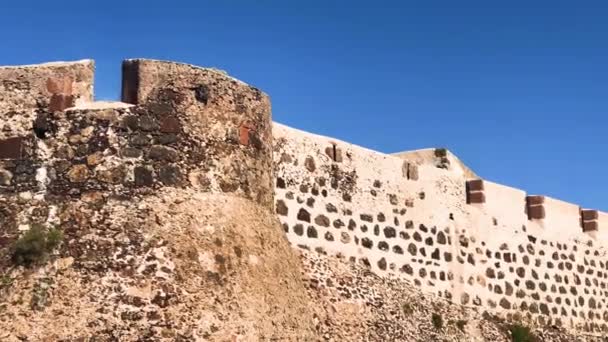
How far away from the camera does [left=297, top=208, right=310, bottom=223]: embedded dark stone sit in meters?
10.2

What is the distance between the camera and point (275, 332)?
8133mm

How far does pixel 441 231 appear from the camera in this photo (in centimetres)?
1213

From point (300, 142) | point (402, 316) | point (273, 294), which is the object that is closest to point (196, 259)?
point (273, 294)

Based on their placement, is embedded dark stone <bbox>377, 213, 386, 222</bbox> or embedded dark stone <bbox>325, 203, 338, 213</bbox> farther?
embedded dark stone <bbox>377, 213, 386, 222</bbox>

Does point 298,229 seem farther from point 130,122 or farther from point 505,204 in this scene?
point 505,204

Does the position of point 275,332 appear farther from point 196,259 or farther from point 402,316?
point 402,316

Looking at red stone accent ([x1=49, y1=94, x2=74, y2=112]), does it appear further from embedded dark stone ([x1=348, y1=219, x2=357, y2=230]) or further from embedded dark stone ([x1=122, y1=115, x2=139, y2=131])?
embedded dark stone ([x1=348, y1=219, x2=357, y2=230])

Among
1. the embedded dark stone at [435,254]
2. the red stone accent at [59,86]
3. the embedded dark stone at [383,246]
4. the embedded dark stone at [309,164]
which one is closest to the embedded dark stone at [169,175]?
the red stone accent at [59,86]

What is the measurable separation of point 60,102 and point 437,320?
17.9 ft

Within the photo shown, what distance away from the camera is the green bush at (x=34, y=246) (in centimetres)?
753

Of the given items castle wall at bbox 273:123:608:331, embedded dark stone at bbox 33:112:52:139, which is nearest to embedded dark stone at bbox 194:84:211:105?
embedded dark stone at bbox 33:112:52:139

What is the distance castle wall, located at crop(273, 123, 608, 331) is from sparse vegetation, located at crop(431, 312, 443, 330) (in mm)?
356

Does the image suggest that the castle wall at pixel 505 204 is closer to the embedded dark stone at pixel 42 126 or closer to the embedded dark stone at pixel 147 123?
the embedded dark stone at pixel 147 123

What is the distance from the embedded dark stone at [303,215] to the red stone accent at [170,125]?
7.72 ft
